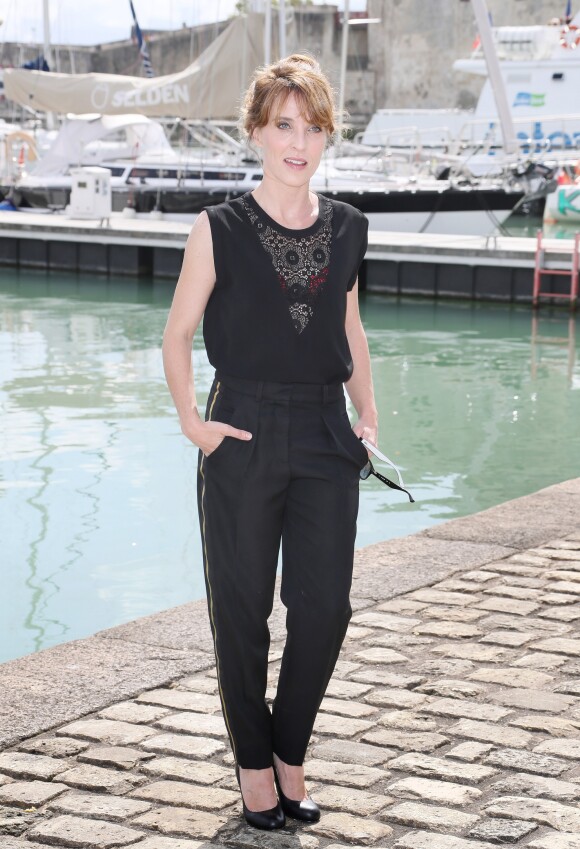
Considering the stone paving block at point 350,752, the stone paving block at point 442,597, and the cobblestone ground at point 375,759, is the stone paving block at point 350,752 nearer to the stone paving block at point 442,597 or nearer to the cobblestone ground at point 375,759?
the cobblestone ground at point 375,759

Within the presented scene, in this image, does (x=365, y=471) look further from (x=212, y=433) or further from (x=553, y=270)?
(x=553, y=270)

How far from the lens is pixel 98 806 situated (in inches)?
136

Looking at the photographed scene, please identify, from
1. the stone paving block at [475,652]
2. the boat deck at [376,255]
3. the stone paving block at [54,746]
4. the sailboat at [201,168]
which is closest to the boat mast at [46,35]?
the sailboat at [201,168]

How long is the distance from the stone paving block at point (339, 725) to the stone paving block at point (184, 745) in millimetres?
304

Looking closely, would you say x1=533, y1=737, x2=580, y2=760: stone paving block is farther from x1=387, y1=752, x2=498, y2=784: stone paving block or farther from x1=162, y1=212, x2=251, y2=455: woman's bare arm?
x1=162, y1=212, x2=251, y2=455: woman's bare arm

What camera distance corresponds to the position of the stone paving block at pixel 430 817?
336cm

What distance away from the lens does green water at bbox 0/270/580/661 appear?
7934mm

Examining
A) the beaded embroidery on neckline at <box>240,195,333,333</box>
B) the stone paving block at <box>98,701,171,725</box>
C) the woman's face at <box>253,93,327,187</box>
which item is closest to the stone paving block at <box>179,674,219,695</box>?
the stone paving block at <box>98,701,171,725</box>

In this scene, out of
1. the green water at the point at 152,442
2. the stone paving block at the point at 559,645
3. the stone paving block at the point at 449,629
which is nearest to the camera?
the stone paving block at the point at 559,645

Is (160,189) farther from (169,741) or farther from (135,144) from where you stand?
(169,741)

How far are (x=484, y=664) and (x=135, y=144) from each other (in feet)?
99.5

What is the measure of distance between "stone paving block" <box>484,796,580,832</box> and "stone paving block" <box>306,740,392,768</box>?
388mm

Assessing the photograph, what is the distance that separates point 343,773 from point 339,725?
379mm

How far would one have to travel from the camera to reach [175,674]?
4.46 metres
